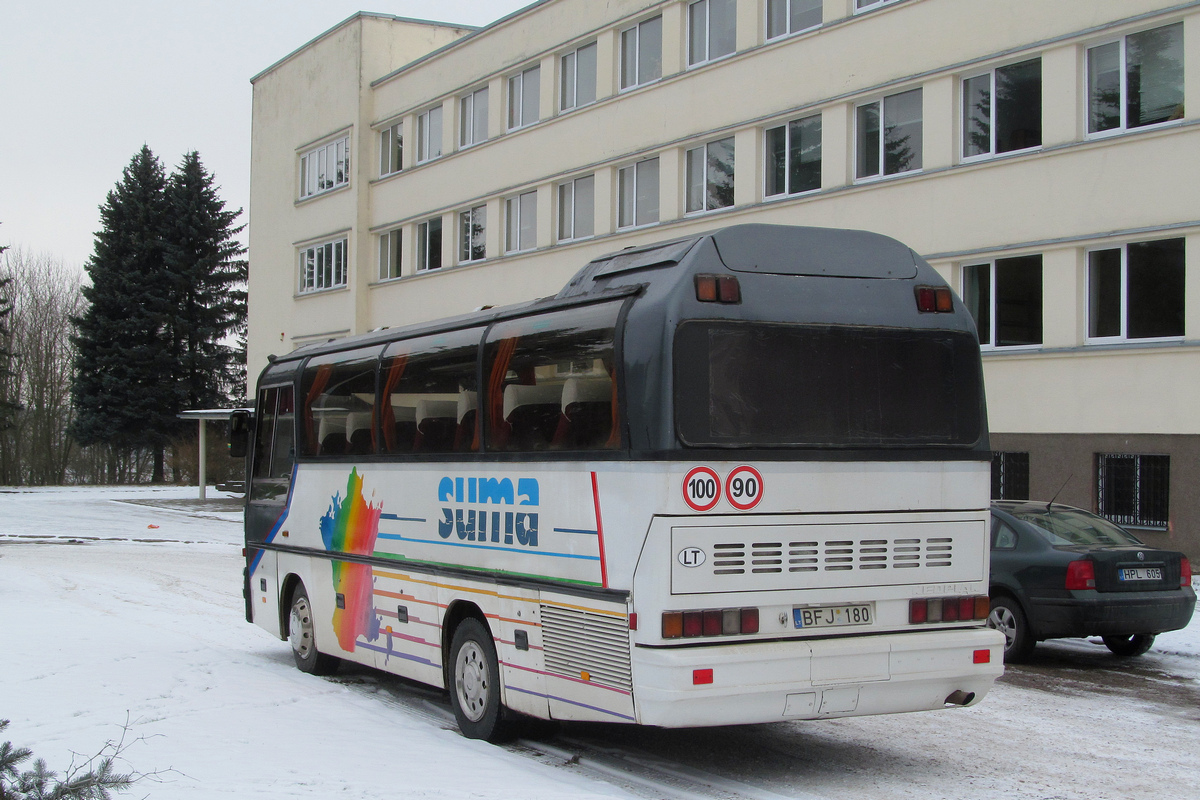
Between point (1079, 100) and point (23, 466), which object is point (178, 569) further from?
point (23, 466)

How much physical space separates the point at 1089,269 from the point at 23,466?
58905 millimetres

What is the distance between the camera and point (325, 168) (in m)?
42.4

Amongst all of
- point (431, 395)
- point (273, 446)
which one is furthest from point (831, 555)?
point (273, 446)

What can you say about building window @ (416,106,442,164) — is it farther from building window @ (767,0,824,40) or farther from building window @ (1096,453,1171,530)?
building window @ (1096,453,1171,530)

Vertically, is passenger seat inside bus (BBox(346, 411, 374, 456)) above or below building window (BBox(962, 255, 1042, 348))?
below

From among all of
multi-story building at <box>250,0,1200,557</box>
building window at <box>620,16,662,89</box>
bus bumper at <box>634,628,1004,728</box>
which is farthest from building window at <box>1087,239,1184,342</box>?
bus bumper at <box>634,628,1004,728</box>

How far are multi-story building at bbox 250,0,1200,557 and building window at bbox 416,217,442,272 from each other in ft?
0.25

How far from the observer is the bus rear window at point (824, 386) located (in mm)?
7008

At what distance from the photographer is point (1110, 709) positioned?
957cm

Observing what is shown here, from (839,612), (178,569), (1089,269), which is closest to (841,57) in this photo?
(1089,269)

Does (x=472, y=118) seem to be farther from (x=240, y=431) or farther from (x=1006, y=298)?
(x=240, y=431)

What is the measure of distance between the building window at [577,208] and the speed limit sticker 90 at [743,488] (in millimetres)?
24388

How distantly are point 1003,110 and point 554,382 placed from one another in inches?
664

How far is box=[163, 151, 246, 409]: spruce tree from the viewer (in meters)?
63.2
